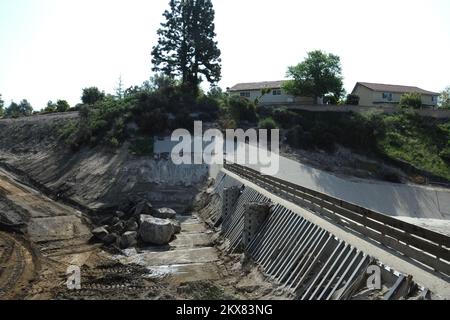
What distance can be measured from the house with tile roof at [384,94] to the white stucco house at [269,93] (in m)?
13.4

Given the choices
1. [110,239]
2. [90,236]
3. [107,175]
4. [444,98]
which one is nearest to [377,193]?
[107,175]

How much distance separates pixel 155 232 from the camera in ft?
76.1

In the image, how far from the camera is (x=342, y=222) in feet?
54.6

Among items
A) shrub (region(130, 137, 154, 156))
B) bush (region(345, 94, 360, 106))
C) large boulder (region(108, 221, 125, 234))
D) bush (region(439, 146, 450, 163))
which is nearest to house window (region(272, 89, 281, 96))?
bush (region(345, 94, 360, 106))

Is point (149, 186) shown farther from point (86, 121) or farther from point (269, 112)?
point (269, 112)

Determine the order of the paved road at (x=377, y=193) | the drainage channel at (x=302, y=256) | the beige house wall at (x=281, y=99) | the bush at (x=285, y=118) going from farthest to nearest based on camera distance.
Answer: the beige house wall at (x=281, y=99) < the bush at (x=285, y=118) < the paved road at (x=377, y=193) < the drainage channel at (x=302, y=256)

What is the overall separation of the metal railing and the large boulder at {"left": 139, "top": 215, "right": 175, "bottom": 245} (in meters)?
6.67

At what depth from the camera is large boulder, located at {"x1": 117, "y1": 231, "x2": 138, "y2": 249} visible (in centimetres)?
2266

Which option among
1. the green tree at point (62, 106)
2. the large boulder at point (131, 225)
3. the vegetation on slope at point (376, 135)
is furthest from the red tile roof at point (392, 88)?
the large boulder at point (131, 225)

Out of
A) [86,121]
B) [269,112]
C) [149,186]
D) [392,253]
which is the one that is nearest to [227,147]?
[149,186]

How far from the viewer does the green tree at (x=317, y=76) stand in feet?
190

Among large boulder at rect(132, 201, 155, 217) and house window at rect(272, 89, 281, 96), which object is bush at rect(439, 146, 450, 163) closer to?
house window at rect(272, 89, 281, 96)

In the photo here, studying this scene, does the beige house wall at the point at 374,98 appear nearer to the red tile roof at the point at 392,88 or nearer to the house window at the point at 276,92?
the red tile roof at the point at 392,88

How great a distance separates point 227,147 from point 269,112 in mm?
13577
